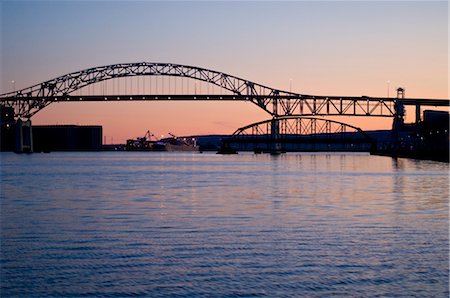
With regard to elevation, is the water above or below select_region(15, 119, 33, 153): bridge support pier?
below

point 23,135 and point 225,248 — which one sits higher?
point 23,135

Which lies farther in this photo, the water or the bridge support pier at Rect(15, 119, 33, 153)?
the bridge support pier at Rect(15, 119, 33, 153)

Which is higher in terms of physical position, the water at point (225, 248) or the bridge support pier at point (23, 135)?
the bridge support pier at point (23, 135)

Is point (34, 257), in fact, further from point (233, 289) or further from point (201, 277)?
point (233, 289)

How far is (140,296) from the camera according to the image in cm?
1259

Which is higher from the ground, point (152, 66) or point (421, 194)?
point (152, 66)

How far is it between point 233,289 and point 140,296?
1509 millimetres

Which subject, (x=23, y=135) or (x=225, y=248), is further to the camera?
(x=23, y=135)

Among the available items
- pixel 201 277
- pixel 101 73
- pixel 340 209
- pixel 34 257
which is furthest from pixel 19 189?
pixel 101 73

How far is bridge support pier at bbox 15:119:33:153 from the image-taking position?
15025 centimetres

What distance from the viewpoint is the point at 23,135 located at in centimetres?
16050

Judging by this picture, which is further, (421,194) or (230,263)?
(421,194)

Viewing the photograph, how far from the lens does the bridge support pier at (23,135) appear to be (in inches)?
Answer: 5915

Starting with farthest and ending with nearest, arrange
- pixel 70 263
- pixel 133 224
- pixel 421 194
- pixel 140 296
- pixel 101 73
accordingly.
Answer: pixel 101 73 → pixel 421 194 → pixel 133 224 → pixel 70 263 → pixel 140 296
